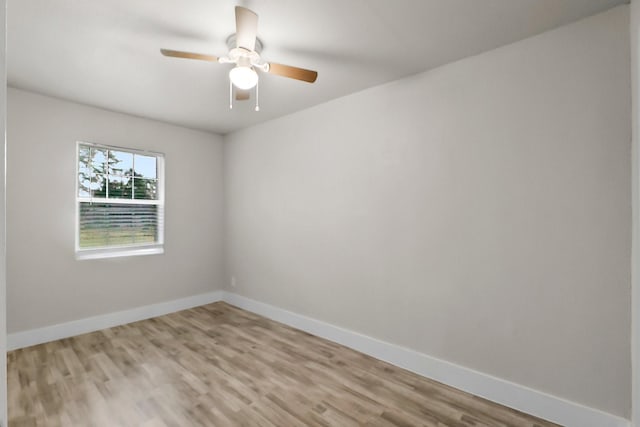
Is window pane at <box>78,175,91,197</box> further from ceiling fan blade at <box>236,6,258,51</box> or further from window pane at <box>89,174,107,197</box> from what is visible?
ceiling fan blade at <box>236,6,258,51</box>

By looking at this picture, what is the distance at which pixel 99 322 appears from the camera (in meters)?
3.49

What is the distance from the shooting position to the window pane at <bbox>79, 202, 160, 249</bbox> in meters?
3.50

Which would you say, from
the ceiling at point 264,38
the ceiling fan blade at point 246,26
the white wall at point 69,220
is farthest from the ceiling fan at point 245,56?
the white wall at point 69,220

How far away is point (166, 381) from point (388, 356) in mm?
1919

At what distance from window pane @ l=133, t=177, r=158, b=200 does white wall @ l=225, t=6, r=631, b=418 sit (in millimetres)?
2116

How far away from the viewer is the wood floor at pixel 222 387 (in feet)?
6.61

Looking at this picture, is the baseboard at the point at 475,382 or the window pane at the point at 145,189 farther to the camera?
the window pane at the point at 145,189

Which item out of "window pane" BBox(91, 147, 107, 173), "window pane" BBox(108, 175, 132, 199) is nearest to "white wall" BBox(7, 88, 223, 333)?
"window pane" BBox(91, 147, 107, 173)

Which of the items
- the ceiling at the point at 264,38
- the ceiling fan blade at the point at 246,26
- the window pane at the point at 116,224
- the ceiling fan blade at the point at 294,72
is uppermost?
the ceiling at the point at 264,38

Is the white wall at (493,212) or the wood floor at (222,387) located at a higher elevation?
the white wall at (493,212)

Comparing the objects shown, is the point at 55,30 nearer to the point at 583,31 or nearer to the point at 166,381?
the point at 166,381

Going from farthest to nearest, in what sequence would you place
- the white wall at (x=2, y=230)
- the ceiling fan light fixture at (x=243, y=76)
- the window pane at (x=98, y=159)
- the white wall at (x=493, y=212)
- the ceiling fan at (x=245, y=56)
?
the window pane at (x=98, y=159) < the ceiling fan light fixture at (x=243, y=76) < the white wall at (x=493, y=212) < the ceiling fan at (x=245, y=56) < the white wall at (x=2, y=230)
